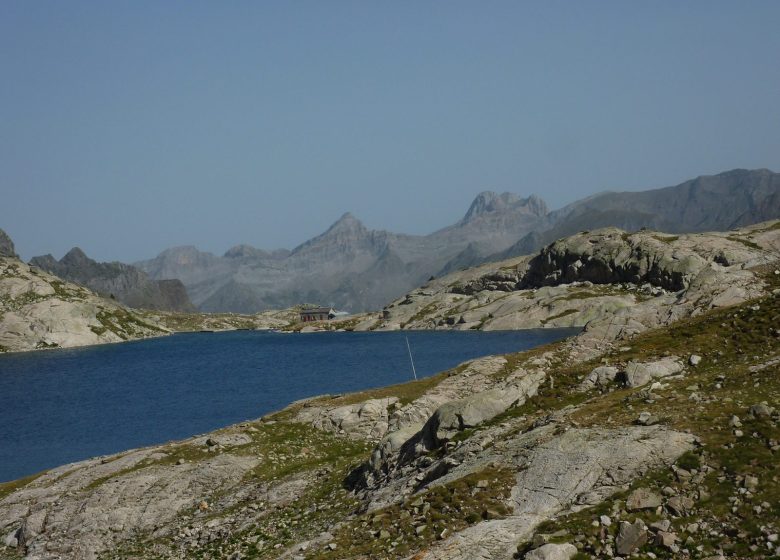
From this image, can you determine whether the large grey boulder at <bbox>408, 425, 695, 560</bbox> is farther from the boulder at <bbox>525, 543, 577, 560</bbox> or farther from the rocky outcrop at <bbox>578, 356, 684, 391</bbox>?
the rocky outcrop at <bbox>578, 356, 684, 391</bbox>

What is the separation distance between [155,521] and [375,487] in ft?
54.9

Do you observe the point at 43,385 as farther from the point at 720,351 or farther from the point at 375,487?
the point at 720,351

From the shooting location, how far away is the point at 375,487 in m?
37.4

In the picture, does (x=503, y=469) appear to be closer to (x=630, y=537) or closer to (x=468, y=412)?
(x=630, y=537)

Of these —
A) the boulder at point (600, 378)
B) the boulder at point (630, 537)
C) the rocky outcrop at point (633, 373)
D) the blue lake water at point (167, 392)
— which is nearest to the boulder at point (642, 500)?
the boulder at point (630, 537)

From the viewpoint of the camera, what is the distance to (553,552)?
2234 cm

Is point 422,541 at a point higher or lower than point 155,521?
higher

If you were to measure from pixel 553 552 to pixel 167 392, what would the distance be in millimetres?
129190

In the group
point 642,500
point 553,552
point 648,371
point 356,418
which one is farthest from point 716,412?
point 356,418

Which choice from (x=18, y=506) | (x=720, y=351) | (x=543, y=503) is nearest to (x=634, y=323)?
(x=720, y=351)

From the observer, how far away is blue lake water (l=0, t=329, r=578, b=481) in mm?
96125

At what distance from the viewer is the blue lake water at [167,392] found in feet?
315

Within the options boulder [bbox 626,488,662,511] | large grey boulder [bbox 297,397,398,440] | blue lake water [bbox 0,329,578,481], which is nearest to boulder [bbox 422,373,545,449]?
boulder [bbox 626,488,662,511]

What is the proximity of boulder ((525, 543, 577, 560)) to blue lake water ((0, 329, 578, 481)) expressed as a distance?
78.4 meters
